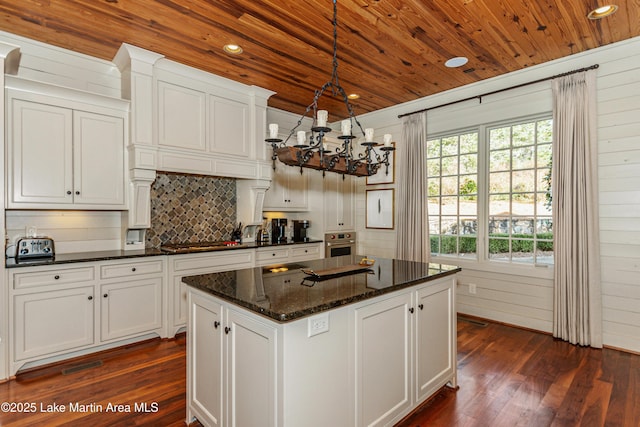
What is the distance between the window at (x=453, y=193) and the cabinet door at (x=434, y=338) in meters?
2.00

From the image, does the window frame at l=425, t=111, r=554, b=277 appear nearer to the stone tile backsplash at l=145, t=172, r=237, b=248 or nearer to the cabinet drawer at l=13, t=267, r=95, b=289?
the stone tile backsplash at l=145, t=172, r=237, b=248

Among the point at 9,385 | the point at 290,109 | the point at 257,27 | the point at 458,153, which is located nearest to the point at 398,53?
the point at 257,27

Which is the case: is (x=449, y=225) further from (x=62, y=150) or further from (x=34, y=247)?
(x=34, y=247)

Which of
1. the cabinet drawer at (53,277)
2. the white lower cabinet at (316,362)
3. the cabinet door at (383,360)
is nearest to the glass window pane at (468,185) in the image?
the white lower cabinet at (316,362)

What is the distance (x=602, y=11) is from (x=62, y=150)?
4.63 metres

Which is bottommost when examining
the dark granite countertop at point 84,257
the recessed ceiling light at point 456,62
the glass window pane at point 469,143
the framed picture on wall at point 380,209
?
the dark granite countertop at point 84,257

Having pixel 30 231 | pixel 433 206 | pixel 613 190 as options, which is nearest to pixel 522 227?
pixel 613 190

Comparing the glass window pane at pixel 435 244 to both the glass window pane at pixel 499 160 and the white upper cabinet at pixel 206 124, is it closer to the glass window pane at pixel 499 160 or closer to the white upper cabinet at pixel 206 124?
the glass window pane at pixel 499 160

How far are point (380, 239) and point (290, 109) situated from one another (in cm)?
237

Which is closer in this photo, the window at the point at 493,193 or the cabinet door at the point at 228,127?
the window at the point at 493,193

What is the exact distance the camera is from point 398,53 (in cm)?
336

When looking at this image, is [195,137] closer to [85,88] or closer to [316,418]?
[85,88]

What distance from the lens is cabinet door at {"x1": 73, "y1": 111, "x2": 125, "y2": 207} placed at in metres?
3.18

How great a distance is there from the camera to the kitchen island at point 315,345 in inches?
61.0
